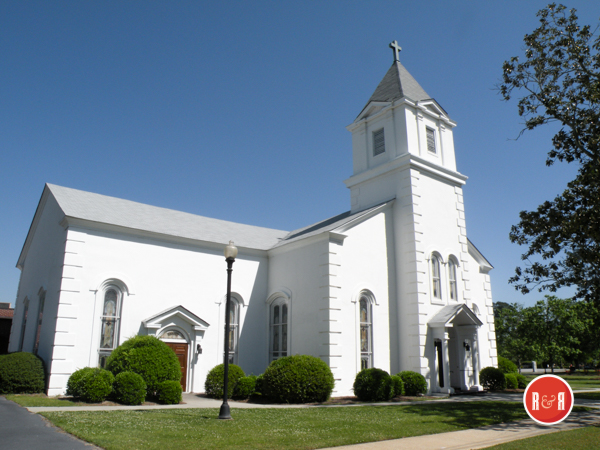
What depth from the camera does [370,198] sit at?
26.0 meters

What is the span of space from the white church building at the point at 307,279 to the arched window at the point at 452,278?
0.10 metres

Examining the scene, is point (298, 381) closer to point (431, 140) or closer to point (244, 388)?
point (244, 388)

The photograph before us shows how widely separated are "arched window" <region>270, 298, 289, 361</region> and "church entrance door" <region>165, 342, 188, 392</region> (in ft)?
15.1

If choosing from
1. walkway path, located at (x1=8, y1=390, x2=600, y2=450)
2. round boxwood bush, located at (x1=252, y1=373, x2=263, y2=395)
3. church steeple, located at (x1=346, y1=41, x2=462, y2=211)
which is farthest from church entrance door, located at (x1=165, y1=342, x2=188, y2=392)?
church steeple, located at (x1=346, y1=41, x2=462, y2=211)

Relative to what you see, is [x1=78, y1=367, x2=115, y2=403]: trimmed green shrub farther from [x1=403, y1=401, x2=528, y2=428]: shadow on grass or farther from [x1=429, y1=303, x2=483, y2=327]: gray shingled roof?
[x1=429, y1=303, x2=483, y2=327]: gray shingled roof

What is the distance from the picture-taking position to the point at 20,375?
1791cm

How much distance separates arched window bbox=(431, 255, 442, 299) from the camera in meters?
23.6

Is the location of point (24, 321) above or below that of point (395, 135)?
below

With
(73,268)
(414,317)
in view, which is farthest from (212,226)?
(414,317)

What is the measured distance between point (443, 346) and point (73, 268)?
55.7 ft

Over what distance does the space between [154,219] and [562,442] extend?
66.7 ft

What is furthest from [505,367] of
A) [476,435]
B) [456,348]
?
[476,435]

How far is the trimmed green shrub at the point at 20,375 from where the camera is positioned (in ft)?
58.4

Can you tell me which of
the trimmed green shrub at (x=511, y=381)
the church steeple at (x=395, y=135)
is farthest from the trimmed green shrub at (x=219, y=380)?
the trimmed green shrub at (x=511, y=381)
